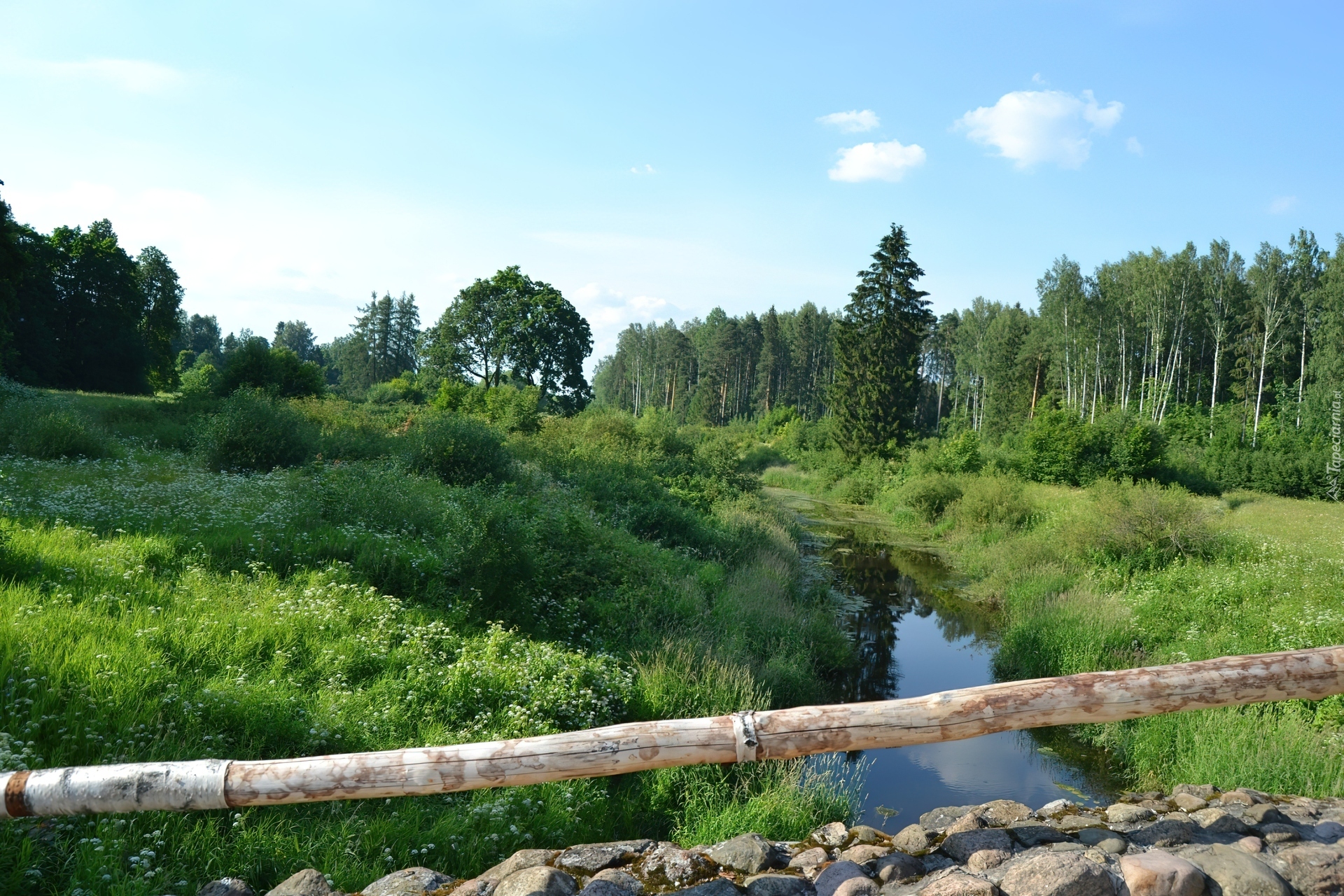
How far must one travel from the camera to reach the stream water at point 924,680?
8.00 m

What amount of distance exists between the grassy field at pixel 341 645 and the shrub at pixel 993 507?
10454 millimetres

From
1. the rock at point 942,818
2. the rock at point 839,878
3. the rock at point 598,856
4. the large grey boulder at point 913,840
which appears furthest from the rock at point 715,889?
the rock at point 942,818

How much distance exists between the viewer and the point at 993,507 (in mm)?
23516

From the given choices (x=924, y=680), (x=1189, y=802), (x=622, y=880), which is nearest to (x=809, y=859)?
(x=622, y=880)

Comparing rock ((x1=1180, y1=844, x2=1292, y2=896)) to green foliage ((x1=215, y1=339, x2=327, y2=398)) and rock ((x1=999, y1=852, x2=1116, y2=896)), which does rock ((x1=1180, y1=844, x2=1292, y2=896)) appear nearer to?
rock ((x1=999, y1=852, x2=1116, y2=896))

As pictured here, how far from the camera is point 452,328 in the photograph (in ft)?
146

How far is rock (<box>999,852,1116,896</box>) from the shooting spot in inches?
138

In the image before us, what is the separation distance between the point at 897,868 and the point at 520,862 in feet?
7.24

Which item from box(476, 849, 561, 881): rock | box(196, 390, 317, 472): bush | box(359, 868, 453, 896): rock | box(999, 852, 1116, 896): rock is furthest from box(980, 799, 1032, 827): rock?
box(196, 390, 317, 472): bush

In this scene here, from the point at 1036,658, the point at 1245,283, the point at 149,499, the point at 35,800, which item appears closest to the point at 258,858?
the point at 35,800

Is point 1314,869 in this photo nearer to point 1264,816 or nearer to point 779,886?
point 1264,816

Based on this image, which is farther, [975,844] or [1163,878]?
[975,844]

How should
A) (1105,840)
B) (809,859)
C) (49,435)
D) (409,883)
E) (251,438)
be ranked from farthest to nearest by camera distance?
(251,438) → (49,435) → (809,859) → (409,883) → (1105,840)

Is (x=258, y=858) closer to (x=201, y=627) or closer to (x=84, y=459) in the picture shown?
(x=201, y=627)
